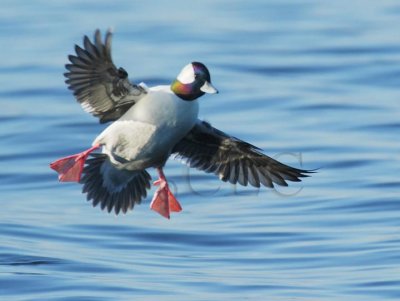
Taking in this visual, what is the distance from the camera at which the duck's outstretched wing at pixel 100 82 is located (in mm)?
8117

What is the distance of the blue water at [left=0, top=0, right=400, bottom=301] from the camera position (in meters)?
10.4

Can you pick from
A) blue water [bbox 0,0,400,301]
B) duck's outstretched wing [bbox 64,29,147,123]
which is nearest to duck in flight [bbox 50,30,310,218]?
duck's outstretched wing [bbox 64,29,147,123]

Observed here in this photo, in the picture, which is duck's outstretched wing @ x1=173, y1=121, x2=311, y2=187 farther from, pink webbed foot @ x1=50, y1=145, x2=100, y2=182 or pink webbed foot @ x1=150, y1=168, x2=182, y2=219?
pink webbed foot @ x1=50, y1=145, x2=100, y2=182

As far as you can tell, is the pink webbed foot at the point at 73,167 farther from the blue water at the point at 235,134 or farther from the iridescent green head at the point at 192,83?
the blue water at the point at 235,134

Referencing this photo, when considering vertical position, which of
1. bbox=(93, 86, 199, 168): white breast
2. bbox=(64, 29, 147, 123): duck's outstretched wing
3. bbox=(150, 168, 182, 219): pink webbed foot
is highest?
bbox=(64, 29, 147, 123): duck's outstretched wing

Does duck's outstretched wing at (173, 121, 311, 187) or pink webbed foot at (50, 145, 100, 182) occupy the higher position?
duck's outstretched wing at (173, 121, 311, 187)

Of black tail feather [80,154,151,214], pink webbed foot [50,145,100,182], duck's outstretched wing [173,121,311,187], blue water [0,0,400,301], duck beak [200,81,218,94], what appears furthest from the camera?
blue water [0,0,400,301]

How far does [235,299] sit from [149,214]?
2.85m

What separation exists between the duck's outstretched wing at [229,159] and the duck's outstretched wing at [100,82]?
2.78 ft

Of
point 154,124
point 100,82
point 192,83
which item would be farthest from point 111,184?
point 192,83

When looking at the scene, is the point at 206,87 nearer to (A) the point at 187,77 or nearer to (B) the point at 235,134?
(A) the point at 187,77

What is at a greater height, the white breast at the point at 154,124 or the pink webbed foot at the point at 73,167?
the white breast at the point at 154,124

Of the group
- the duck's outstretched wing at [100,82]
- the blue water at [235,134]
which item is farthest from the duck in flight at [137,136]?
the blue water at [235,134]

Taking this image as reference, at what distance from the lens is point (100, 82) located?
27.2 ft
